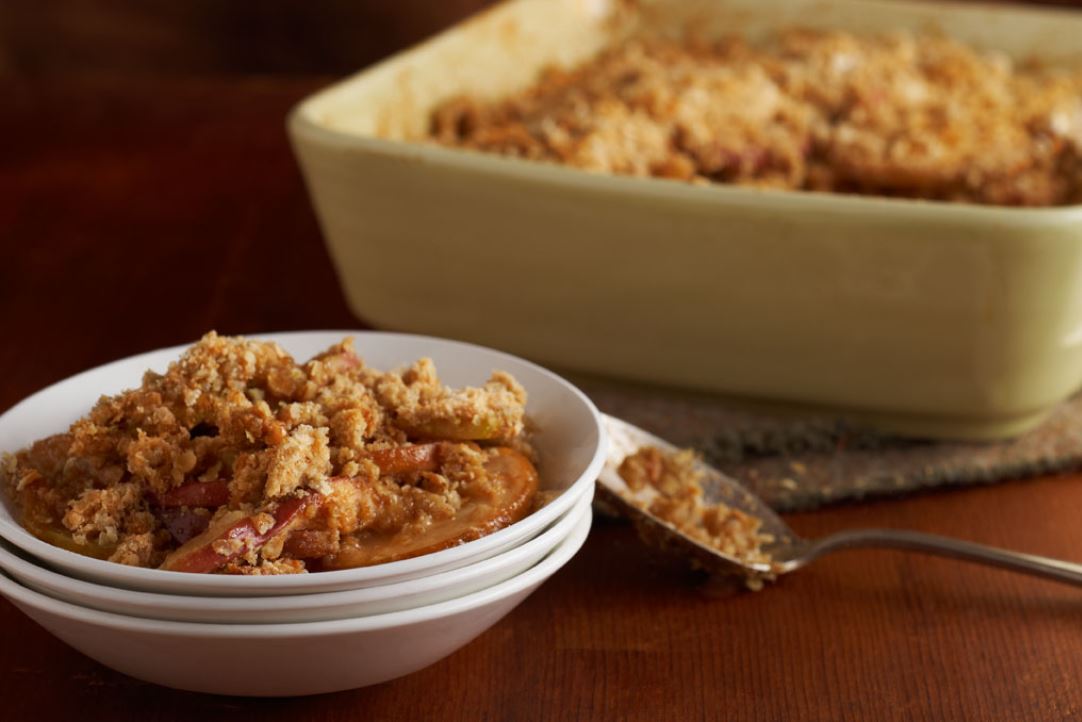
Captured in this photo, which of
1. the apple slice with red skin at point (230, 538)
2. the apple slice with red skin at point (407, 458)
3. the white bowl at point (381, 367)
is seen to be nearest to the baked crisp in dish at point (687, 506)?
the white bowl at point (381, 367)

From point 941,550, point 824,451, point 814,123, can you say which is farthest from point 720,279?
point 814,123

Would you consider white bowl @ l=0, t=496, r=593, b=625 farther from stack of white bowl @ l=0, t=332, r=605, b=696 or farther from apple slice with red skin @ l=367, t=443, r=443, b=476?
apple slice with red skin @ l=367, t=443, r=443, b=476

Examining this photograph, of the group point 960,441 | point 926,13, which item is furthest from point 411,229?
point 926,13

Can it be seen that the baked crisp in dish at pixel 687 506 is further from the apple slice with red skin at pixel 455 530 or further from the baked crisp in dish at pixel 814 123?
the baked crisp in dish at pixel 814 123

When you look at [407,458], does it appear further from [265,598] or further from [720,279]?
[720,279]

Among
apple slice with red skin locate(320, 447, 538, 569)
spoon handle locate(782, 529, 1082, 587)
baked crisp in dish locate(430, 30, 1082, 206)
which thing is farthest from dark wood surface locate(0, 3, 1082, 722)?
baked crisp in dish locate(430, 30, 1082, 206)

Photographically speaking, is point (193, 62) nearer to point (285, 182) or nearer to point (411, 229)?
point (285, 182)
